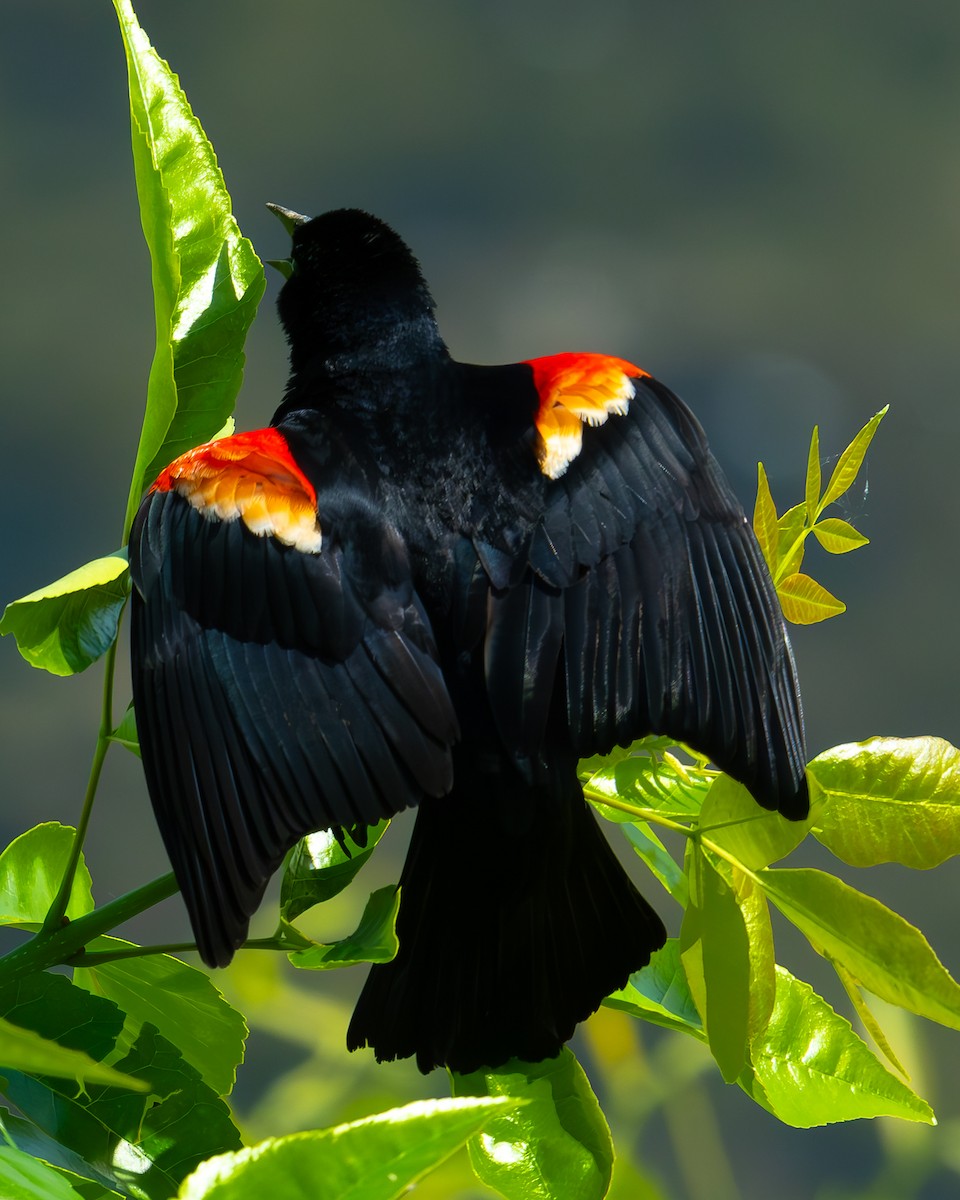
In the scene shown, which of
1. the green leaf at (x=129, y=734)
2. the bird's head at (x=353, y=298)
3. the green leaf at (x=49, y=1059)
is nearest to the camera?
the green leaf at (x=49, y=1059)

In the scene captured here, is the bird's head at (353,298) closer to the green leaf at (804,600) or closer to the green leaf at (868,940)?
the green leaf at (804,600)

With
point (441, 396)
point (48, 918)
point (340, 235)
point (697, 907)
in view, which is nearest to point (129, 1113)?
point (48, 918)

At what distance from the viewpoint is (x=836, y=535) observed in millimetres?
475

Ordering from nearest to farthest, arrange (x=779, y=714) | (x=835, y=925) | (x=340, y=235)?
(x=835, y=925) → (x=779, y=714) → (x=340, y=235)

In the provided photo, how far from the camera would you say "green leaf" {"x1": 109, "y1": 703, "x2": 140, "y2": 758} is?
44cm

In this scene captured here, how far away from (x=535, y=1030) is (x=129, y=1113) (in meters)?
0.14

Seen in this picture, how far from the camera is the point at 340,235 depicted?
66 centimetres

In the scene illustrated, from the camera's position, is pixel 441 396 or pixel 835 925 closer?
pixel 835 925

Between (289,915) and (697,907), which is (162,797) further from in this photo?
(697,907)

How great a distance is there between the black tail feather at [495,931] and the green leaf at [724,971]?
0.30 feet

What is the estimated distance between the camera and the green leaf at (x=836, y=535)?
469 mm

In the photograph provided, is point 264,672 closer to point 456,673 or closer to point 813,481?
point 456,673

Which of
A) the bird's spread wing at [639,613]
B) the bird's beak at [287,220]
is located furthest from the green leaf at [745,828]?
the bird's beak at [287,220]

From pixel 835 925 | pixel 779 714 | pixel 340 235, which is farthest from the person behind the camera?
pixel 340 235
